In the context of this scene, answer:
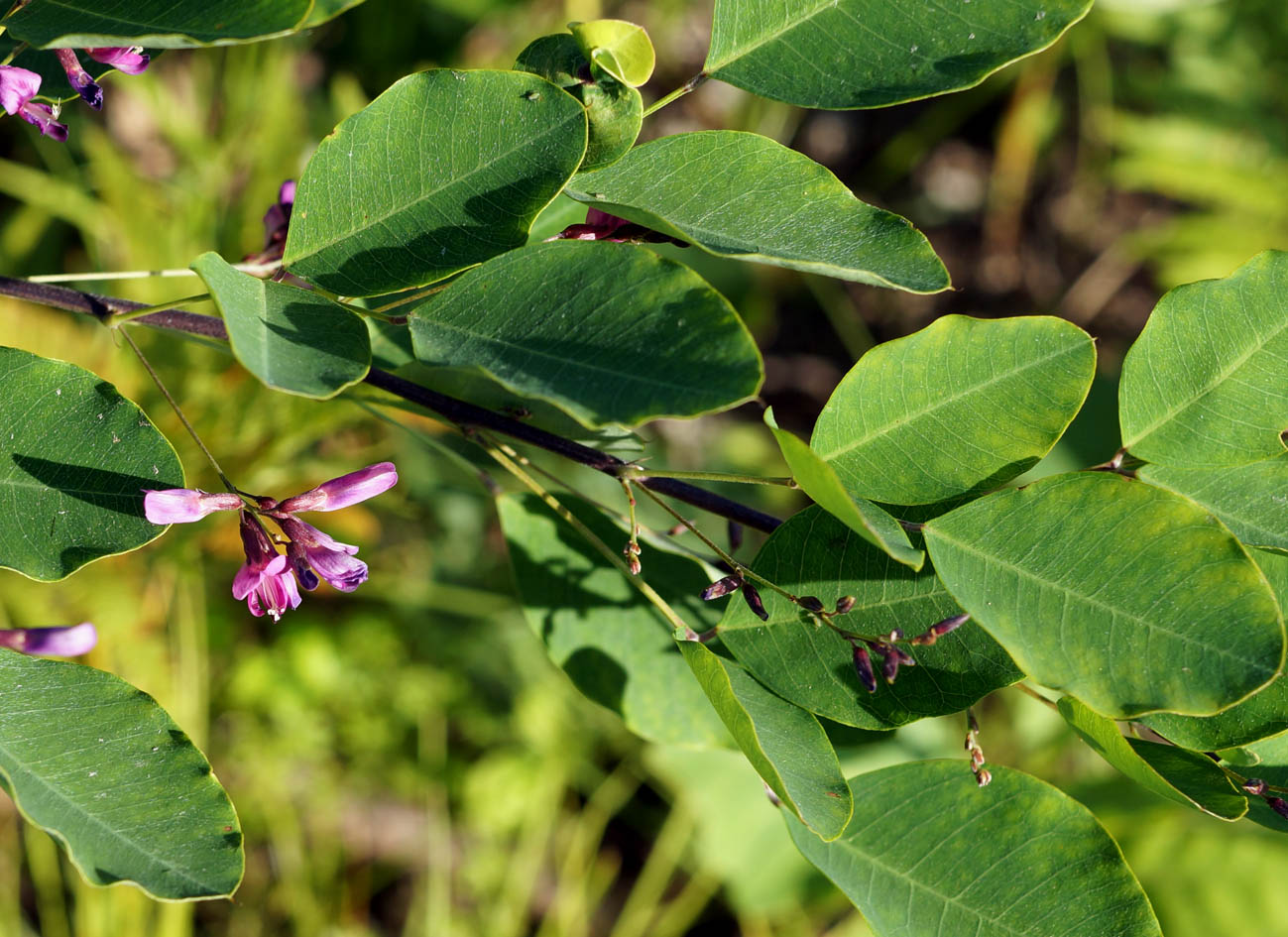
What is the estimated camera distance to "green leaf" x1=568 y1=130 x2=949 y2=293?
0.69 metres

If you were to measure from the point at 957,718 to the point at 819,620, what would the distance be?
2.54m

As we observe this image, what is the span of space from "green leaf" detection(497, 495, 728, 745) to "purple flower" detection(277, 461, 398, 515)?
0.31 m

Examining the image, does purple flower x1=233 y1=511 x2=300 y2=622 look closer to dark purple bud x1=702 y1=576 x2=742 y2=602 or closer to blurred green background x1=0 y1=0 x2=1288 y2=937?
dark purple bud x1=702 y1=576 x2=742 y2=602

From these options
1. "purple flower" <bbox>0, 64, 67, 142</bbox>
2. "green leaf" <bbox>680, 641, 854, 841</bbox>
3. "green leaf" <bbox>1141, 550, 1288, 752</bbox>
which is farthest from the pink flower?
"green leaf" <bbox>1141, 550, 1288, 752</bbox>

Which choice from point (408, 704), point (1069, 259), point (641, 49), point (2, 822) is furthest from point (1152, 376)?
point (1069, 259)

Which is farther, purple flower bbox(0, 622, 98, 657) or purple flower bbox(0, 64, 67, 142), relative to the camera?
purple flower bbox(0, 622, 98, 657)

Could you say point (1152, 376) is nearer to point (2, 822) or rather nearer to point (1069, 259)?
point (2, 822)

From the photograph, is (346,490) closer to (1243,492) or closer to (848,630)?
(848,630)

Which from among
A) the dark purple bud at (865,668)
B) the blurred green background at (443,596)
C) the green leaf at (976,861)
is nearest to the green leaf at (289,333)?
the dark purple bud at (865,668)

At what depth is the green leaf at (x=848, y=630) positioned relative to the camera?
0.75 meters

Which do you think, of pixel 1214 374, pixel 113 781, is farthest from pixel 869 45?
pixel 113 781

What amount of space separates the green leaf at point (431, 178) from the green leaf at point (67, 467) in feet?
0.59

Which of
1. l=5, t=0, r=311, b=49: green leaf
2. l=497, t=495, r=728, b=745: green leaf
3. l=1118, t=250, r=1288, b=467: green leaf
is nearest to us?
l=5, t=0, r=311, b=49: green leaf

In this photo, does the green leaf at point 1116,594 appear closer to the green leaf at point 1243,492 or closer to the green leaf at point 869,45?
the green leaf at point 1243,492
